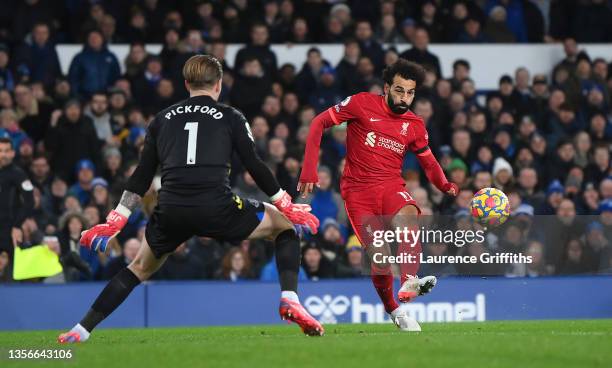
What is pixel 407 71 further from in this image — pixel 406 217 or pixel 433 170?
pixel 406 217

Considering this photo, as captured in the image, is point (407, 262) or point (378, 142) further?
point (378, 142)

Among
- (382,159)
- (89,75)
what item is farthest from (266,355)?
(89,75)

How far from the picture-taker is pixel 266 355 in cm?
824

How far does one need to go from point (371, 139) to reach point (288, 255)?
2108 millimetres

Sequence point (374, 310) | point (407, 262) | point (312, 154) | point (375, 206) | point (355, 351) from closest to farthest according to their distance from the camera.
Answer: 1. point (355, 351)
2. point (407, 262)
3. point (312, 154)
4. point (375, 206)
5. point (374, 310)

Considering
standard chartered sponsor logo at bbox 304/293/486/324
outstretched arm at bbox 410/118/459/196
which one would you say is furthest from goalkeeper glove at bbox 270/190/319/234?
standard chartered sponsor logo at bbox 304/293/486/324

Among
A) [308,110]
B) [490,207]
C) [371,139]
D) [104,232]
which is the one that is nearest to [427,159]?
[371,139]

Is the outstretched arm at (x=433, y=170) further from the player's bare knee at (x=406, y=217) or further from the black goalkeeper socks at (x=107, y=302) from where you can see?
the black goalkeeper socks at (x=107, y=302)

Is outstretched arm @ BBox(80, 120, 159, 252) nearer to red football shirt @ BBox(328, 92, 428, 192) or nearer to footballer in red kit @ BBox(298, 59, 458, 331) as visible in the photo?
footballer in red kit @ BBox(298, 59, 458, 331)

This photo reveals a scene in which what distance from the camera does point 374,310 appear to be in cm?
1522

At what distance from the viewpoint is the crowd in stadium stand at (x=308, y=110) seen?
52.9ft

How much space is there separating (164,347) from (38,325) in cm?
602

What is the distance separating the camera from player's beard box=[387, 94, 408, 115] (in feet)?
36.6

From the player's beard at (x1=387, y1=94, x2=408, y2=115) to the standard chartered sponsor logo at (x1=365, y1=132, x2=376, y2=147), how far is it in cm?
28
